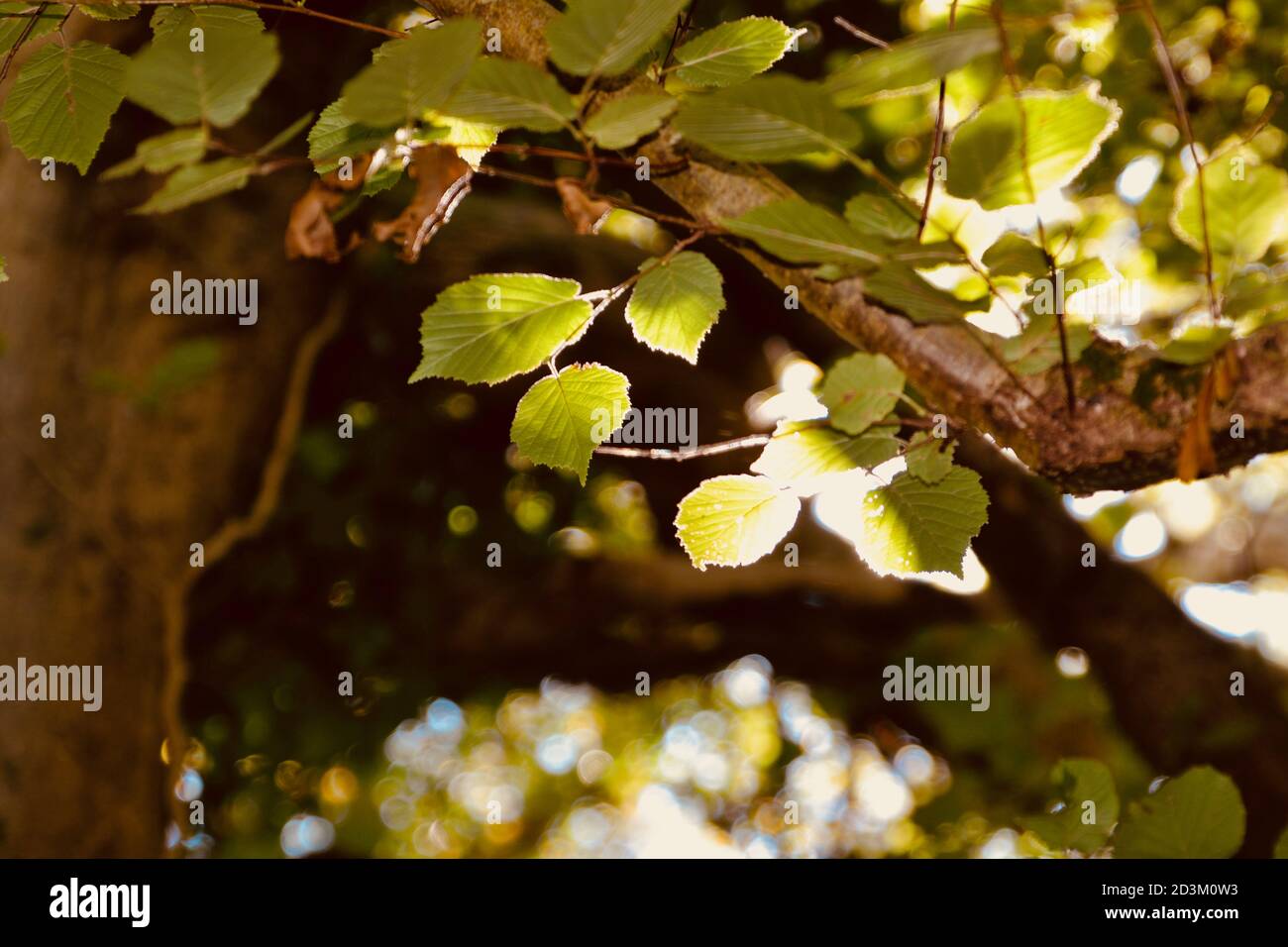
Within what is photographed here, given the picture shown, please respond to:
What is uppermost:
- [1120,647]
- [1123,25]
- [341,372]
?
[1123,25]

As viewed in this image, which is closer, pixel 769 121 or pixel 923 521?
pixel 769 121

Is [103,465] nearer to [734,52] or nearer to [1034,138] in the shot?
[734,52]

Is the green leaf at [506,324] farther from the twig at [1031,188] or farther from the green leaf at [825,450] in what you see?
the twig at [1031,188]

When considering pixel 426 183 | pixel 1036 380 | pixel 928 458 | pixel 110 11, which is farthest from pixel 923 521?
pixel 110 11

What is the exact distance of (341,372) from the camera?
158 inches

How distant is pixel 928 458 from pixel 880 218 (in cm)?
22

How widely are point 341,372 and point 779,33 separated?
336cm

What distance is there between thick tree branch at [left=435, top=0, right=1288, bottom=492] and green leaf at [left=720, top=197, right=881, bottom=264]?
7.3 inches

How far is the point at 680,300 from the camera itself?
0.97 m

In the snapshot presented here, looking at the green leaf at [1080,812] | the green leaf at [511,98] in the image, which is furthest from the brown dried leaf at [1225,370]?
the green leaf at [511,98]

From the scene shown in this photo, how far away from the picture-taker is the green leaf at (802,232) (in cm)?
74

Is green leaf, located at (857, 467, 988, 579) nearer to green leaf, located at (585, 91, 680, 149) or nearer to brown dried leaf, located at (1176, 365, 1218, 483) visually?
brown dried leaf, located at (1176, 365, 1218, 483)

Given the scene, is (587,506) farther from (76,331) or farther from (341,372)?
(76,331)
